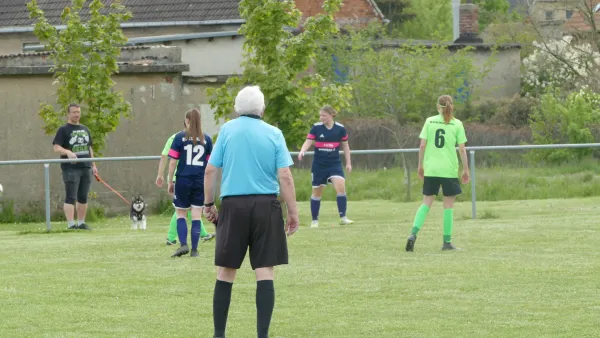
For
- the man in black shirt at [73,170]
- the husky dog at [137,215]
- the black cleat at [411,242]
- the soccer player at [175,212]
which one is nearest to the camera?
the black cleat at [411,242]

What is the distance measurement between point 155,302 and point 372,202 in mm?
15964

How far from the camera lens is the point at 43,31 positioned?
23484 millimetres

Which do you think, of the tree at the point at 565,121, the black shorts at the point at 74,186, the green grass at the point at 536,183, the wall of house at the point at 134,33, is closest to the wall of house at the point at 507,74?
the tree at the point at 565,121

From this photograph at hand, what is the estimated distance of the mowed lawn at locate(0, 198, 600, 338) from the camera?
9570 millimetres

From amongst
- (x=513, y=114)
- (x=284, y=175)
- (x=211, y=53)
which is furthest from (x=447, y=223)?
(x=513, y=114)

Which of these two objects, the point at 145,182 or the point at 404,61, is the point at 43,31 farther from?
the point at 404,61

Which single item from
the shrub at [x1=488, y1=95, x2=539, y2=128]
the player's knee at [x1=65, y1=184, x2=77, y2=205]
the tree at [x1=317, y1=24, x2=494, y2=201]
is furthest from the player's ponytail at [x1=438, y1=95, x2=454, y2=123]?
the shrub at [x1=488, y1=95, x2=539, y2=128]

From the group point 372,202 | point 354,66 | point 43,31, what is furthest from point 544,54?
point 43,31

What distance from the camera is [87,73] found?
23391mm

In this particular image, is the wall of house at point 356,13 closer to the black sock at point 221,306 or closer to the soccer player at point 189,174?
the soccer player at point 189,174

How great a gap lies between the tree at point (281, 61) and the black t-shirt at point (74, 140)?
8.88 feet

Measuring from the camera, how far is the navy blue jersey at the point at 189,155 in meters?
14.5

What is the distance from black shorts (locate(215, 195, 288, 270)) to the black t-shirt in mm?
11738

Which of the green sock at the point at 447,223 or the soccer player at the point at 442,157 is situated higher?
the soccer player at the point at 442,157
